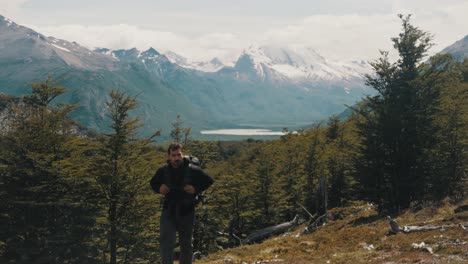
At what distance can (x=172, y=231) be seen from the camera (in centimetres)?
923

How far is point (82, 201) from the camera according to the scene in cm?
2500

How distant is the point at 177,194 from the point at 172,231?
0.85 m

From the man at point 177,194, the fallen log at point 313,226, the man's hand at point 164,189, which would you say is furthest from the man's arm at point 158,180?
the fallen log at point 313,226

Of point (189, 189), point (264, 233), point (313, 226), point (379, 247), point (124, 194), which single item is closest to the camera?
point (189, 189)

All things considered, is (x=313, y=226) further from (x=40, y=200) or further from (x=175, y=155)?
(x=175, y=155)

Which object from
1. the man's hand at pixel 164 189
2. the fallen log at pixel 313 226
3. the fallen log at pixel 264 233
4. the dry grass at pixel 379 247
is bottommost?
the fallen log at pixel 264 233

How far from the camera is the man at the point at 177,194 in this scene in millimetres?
9188

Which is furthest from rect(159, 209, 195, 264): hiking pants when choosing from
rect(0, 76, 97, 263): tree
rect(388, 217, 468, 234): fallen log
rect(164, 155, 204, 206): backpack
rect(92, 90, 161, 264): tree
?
rect(0, 76, 97, 263): tree

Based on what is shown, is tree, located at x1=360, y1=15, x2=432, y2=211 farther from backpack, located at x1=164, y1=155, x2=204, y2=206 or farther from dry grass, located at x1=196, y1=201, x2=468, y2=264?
backpack, located at x1=164, y1=155, x2=204, y2=206

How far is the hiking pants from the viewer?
363 inches

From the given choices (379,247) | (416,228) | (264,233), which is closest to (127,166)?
(264,233)

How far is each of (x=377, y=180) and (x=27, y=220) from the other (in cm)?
2217

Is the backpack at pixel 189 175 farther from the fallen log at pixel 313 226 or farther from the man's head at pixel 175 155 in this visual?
the fallen log at pixel 313 226

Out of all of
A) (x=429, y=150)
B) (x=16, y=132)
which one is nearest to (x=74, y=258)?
(x=16, y=132)
